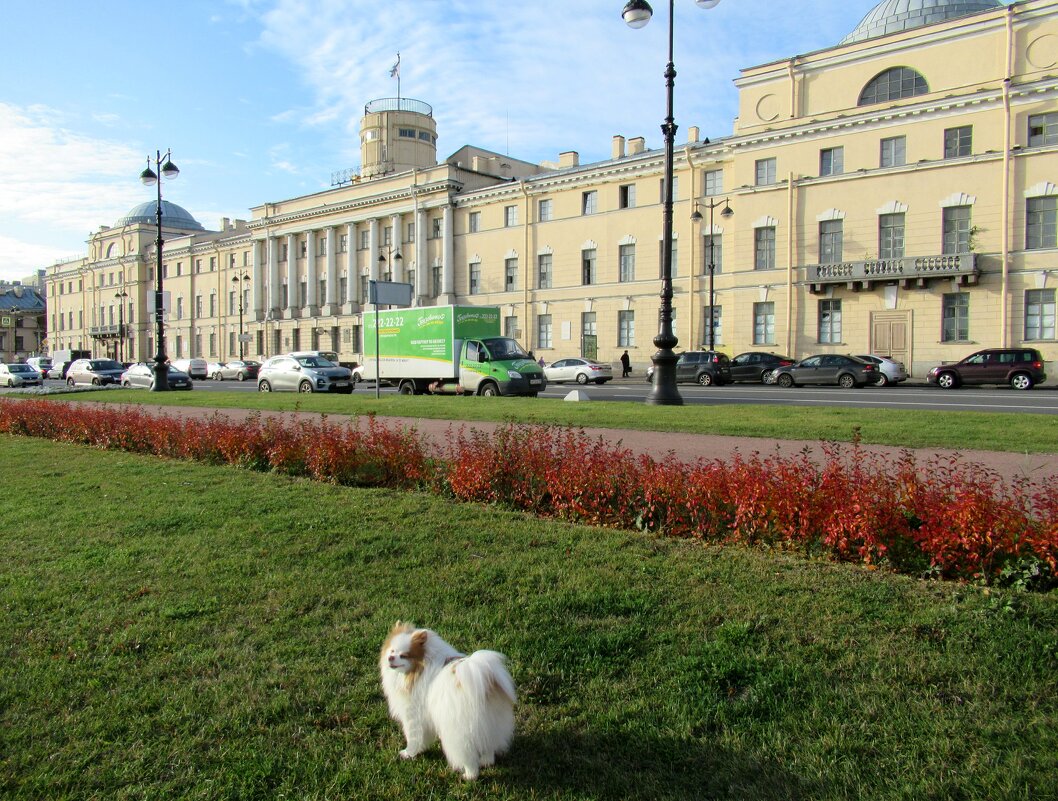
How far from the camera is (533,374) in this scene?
25438mm

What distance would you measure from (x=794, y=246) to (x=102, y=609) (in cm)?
4332

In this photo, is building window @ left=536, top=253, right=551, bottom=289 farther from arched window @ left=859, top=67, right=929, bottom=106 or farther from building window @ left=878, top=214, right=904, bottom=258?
arched window @ left=859, top=67, right=929, bottom=106

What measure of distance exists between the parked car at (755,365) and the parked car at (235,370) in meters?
38.4

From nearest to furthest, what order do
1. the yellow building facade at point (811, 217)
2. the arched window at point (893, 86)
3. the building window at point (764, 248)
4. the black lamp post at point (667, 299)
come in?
1. the black lamp post at point (667, 299)
2. the yellow building facade at point (811, 217)
3. the arched window at point (893, 86)
4. the building window at point (764, 248)

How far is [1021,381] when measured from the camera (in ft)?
104

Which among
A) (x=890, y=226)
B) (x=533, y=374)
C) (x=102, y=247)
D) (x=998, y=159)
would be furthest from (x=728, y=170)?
(x=102, y=247)

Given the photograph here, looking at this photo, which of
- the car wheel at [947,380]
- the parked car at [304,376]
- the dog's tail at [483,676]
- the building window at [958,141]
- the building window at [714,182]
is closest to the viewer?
the dog's tail at [483,676]

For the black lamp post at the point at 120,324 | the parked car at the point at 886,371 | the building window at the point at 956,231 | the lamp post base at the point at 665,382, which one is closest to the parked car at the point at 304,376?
the lamp post base at the point at 665,382

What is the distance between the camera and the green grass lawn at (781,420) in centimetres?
1123

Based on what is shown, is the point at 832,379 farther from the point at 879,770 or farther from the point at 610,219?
the point at 879,770

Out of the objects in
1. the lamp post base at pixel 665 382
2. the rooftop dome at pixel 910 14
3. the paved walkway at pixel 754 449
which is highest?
the rooftop dome at pixel 910 14

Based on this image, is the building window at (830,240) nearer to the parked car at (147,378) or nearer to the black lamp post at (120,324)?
the parked car at (147,378)

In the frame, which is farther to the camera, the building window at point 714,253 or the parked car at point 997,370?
the building window at point 714,253

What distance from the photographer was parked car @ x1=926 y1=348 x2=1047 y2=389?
31.7 m
